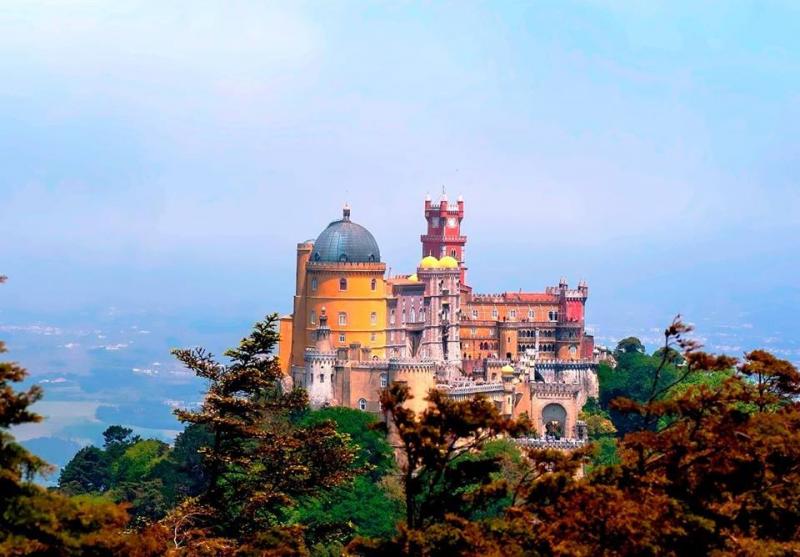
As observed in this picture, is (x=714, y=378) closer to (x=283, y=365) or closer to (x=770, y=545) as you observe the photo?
Result: (x=283, y=365)

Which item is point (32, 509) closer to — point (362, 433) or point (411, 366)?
point (362, 433)

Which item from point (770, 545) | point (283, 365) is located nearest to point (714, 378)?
point (283, 365)

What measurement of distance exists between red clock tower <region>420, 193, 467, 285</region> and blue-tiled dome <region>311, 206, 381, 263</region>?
1815 cm

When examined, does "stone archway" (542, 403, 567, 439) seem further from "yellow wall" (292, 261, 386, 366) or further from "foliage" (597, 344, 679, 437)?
"yellow wall" (292, 261, 386, 366)

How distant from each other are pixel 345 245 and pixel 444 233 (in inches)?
816

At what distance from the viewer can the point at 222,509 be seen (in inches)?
1639

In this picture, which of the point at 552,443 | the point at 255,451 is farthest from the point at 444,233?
the point at 255,451

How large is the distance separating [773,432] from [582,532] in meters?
7.68

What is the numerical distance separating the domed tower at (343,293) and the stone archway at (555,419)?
10785mm

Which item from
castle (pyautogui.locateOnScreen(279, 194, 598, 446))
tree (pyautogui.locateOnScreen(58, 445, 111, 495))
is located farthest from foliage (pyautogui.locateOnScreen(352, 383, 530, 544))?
tree (pyautogui.locateOnScreen(58, 445, 111, 495))

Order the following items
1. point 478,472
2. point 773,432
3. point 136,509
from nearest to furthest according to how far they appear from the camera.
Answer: point 478,472, point 773,432, point 136,509

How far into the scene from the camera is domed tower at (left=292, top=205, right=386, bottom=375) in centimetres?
9000

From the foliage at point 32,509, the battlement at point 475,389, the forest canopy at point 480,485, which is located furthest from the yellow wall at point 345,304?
the foliage at point 32,509

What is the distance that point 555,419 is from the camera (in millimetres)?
92938
